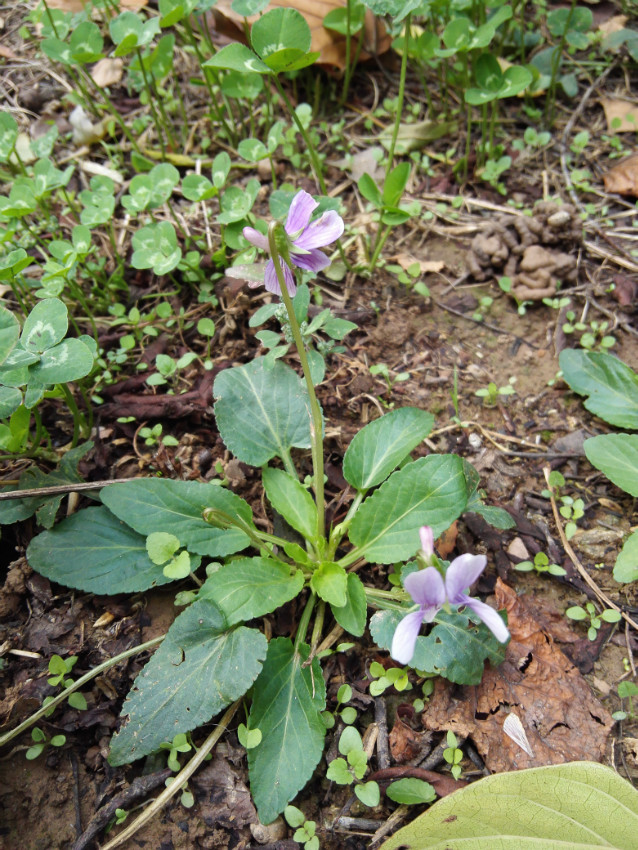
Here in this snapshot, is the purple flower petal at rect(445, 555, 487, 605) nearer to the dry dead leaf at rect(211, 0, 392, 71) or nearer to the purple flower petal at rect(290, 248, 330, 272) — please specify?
the purple flower petal at rect(290, 248, 330, 272)

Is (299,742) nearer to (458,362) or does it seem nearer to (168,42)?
(458,362)

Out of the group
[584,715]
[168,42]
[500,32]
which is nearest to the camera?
[584,715]

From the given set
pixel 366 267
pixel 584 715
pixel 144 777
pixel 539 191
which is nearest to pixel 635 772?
pixel 584 715

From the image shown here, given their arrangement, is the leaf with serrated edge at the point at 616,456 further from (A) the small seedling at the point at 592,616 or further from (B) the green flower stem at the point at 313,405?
(B) the green flower stem at the point at 313,405

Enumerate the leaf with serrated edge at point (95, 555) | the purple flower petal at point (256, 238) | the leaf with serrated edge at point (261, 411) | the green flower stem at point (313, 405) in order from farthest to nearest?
the leaf with serrated edge at point (261, 411) < the leaf with serrated edge at point (95, 555) < the green flower stem at point (313, 405) < the purple flower petal at point (256, 238)

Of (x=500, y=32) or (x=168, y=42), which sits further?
(x=500, y=32)

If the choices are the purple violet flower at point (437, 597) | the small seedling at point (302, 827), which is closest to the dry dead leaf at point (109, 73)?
the purple violet flower at point (437, 597)

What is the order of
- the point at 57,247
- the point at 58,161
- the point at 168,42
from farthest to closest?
the point at 58,161
the point at 168,42
the point at 57,247
